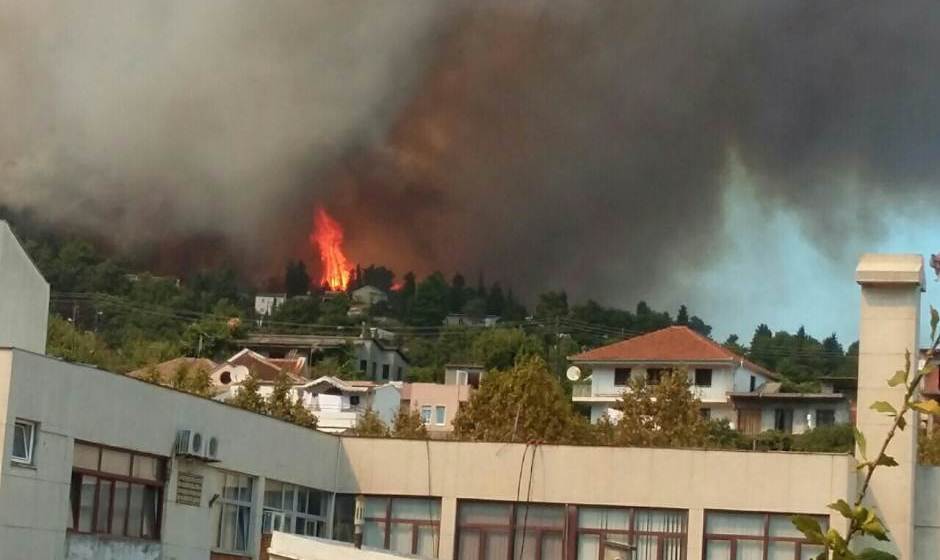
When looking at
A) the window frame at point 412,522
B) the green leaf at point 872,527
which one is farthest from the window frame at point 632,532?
the green leaf at point 872,527

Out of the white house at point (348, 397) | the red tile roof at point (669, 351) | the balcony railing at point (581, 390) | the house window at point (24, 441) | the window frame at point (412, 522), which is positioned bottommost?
the window frame at point (412, 522)

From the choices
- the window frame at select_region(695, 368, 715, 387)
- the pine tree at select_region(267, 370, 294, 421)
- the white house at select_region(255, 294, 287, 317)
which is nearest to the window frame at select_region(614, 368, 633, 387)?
the window frame at select_region(695, 368, 715, 387)

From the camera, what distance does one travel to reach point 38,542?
23.0 meters

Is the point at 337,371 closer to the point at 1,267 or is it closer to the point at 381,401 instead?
the point at 381,401

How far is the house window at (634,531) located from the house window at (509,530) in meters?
0.45

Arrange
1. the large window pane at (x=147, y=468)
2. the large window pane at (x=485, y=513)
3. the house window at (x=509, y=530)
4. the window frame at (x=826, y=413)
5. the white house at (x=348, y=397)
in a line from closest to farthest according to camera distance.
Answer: the large window pane at (x=147, y=468)
the house window at (x=509, y=530)
the large window pane at (x=485, y=513)
the white house at (x=348, y=397)
the window frame at (x=826, y=413)

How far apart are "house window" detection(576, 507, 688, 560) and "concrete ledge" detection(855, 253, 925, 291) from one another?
529 cm

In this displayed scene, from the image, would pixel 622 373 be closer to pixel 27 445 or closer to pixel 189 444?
pixel 189 444

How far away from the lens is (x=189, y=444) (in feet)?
87.5

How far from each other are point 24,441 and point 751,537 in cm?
1258

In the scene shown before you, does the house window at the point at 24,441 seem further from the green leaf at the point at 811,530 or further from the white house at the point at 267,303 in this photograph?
the white house at the point at 267,303

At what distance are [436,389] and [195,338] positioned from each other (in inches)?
1220

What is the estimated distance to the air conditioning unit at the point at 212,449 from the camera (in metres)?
27.2

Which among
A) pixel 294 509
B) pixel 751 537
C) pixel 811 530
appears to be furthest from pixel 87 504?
pixel 811 530
